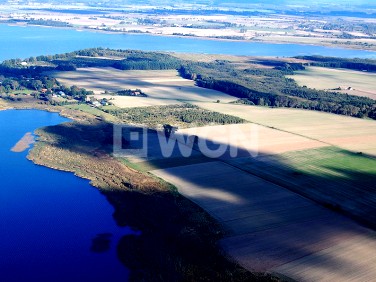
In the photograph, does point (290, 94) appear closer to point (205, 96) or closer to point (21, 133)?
point (205, 96)

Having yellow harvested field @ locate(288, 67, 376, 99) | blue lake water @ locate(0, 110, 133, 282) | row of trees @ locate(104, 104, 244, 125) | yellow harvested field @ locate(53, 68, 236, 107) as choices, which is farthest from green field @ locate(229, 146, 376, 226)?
yellow harvested field @ locate(288, 67, 376, 99)

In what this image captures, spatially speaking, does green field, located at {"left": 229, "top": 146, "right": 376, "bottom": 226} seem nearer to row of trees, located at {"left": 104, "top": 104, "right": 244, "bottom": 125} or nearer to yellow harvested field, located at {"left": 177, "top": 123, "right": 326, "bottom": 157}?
yellow harvested field, located at {"left": 177, "top": 123, "right": 326, "bottom": 157}

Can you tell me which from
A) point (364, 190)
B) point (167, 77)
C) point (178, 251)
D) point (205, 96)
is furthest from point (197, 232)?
point (167, 77)

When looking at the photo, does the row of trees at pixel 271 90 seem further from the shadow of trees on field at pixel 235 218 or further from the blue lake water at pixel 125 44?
the blue lake water at pixel 125 44

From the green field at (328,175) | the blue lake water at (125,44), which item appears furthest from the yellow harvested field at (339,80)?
the green field at (328,175)

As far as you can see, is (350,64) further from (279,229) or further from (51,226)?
(51,226)

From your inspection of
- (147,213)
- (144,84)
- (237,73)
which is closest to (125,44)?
(237,73)
